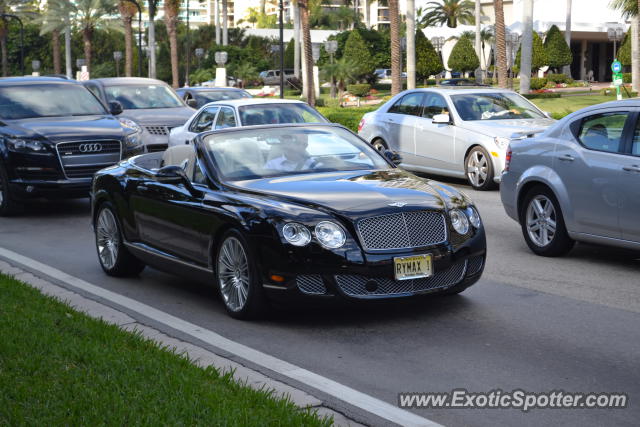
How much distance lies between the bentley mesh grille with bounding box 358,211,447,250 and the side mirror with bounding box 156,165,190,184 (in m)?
1.94

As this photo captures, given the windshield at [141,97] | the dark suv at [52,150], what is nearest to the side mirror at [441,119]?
the dark suv at [52,150]

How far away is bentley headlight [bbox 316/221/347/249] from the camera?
279 inches

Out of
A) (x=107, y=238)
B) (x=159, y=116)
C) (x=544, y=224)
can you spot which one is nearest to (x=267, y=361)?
(x=107, y=238)

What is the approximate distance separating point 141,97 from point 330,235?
15.7 meters

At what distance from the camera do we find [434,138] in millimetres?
17516

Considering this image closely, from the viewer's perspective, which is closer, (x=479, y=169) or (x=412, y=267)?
(x=412, y=267)

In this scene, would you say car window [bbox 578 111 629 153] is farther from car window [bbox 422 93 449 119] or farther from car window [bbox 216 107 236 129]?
car window [bbox 216 107 236 129]

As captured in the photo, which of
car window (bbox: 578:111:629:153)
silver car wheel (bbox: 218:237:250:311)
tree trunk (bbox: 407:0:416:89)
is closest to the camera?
silver car wheel (bbox: 218:237:250:311)

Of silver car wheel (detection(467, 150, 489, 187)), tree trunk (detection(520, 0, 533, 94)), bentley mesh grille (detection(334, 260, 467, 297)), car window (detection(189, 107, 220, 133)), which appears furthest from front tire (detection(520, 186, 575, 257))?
tree trunk (detection(520, 0, 533, 94))

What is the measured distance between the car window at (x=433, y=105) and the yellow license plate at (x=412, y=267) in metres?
10.4

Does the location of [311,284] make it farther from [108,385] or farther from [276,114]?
[276,114]

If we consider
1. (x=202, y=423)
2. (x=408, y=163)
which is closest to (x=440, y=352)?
(x=202, y=423)

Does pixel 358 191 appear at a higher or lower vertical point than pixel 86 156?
higher

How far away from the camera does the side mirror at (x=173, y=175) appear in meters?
8.45
